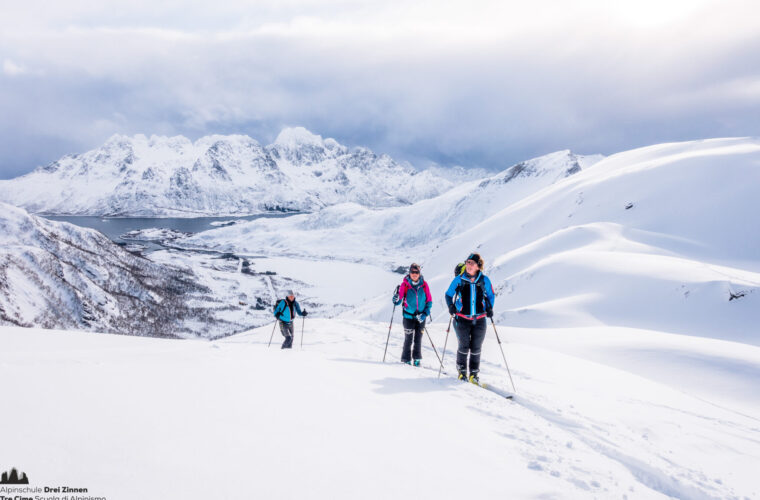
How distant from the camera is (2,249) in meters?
51.4

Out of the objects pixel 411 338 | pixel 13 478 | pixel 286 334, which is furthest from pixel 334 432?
pixel 286 334

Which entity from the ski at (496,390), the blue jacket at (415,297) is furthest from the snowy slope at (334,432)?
the blue jacket at (415,297)

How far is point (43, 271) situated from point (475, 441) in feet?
224

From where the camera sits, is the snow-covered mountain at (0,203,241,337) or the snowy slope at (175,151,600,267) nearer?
the snow-covered mountain at (0,203,241,337)

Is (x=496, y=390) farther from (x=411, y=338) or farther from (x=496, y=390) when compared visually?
(x=411, y=338)

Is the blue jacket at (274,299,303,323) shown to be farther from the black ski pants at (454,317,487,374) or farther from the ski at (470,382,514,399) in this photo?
the ski at (470,382,514,399)

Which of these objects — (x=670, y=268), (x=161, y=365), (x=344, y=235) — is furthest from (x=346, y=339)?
(x=344, y=235)

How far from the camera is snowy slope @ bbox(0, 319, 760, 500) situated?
3.38m

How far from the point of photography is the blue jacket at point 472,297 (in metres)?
8.34

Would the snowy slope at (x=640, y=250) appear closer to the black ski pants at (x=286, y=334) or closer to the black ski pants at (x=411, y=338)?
the black ski pants at (x=411, y=338)

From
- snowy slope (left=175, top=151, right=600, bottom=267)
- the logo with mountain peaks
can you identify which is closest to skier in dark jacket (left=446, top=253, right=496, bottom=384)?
the logo with mountain peaks

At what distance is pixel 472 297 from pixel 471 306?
209 mm

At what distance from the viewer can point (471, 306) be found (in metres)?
8.36

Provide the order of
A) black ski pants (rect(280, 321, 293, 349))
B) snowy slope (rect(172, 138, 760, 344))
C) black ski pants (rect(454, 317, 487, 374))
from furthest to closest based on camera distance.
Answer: snowy slope (rect(172, 138, 760, 344)), black ski pants (rect(280, 321, 293, 349)), black ski pants (rect(454, 317, 487, 374))
